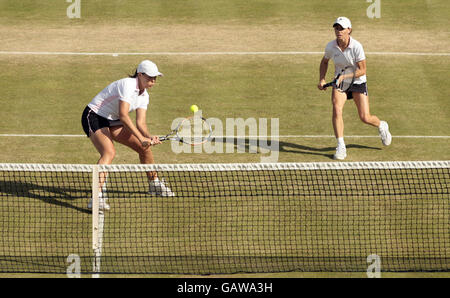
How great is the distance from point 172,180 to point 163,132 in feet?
8.07

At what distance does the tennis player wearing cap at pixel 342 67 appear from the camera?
1405cm

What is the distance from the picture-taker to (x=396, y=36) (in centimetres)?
2078

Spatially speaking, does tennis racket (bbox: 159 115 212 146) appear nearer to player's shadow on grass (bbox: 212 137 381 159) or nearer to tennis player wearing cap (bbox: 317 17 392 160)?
player's shadow on grass (bbox: 212 137 381 159)

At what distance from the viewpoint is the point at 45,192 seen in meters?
12.9

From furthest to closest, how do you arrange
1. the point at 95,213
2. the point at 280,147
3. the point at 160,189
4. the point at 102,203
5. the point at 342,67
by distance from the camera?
the point at 280,147 < the point at 342,67 < the point at 160,189 < the point at 102,203 < the point at 95,213

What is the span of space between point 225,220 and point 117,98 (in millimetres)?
2446

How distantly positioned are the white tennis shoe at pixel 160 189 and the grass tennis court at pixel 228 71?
1.70 meters

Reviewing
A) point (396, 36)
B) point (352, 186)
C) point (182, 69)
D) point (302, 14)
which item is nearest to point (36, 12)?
point (182, 69)

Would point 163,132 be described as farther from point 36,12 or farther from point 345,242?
point 36,12

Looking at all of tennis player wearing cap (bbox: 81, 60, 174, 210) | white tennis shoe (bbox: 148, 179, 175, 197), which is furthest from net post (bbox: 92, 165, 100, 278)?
white tennis shoe (bbox: 148, 179, 175, 197)

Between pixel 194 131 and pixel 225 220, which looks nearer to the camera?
pixel 225 220

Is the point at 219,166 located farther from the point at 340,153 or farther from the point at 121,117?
the point at 340,153

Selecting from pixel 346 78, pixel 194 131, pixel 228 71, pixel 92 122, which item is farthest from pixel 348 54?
pixel 228 71

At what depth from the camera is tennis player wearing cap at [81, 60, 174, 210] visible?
1191 centimetres
